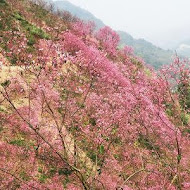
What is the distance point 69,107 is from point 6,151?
382cm

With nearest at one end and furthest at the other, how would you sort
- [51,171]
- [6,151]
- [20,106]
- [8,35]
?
1. [6,151]
2. [51,171]
3. [20,106]
4. [8,35]

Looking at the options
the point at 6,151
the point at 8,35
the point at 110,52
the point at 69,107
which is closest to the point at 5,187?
the point at 6,151

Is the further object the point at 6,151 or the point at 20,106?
the point at 20,106

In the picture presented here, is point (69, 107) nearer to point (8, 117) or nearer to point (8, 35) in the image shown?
point (8, 117)

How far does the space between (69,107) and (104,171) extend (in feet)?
11.7

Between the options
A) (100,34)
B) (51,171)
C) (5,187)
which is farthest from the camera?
(100,34)

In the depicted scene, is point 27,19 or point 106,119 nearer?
point 106,119

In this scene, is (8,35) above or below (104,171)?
above

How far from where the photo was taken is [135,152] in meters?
14.2

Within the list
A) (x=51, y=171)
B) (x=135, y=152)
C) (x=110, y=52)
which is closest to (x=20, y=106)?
(x=51, y=171)

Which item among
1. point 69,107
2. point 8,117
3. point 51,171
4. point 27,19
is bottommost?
point 51,171

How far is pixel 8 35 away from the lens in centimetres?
2016

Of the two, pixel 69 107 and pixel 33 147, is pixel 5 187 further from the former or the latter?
pixel 69 107

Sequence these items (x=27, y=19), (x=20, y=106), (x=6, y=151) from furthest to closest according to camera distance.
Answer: (x=27, y=19) < (x=20, y=106) < (x=6, y=151)
